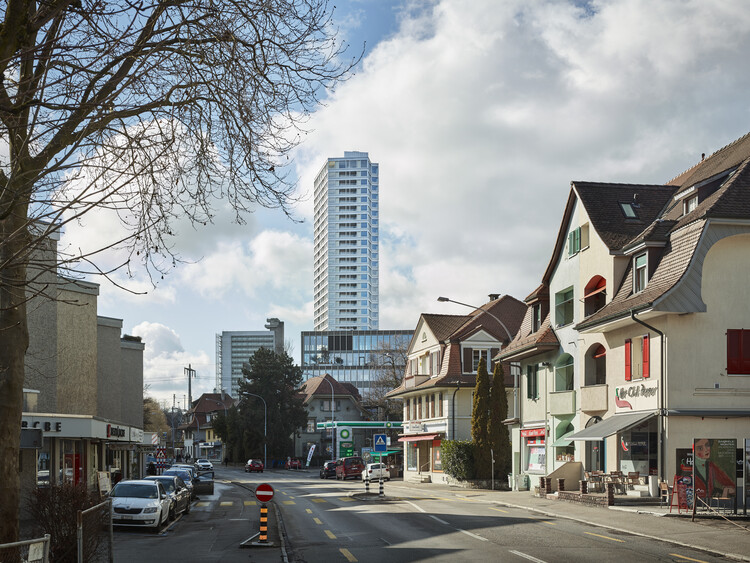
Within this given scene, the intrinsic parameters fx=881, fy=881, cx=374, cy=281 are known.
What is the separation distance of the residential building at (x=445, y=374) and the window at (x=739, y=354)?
27.7m

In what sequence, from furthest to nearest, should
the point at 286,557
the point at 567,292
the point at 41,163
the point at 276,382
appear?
the point at 276,382 < the point at 567,292 < the point at 286,557 < the point at 41,163

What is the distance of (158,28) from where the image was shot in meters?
9.45

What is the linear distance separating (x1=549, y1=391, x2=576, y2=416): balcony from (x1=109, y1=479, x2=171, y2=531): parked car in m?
17.8

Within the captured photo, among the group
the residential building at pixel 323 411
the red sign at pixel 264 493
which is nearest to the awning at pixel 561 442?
the red sign at pixel 264 493

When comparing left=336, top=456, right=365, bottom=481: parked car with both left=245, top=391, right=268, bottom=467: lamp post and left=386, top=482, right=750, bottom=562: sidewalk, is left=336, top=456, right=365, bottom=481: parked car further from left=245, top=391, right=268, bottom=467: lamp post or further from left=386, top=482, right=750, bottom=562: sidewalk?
left=386, top=482, right=750, bottom=562: sidewalk

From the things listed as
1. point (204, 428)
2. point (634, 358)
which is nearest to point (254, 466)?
point (634, 358)

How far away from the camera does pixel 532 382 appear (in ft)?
142

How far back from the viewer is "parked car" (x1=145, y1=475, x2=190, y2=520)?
29.2 m

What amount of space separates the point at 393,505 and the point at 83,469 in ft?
52.1

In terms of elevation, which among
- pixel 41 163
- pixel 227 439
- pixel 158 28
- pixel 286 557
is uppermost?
pixel 158 28

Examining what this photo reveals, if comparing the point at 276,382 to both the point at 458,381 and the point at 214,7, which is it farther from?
the point at 214,7

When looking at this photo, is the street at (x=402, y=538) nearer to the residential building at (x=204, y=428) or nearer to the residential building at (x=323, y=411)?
the residential building at (x=323, y=411)

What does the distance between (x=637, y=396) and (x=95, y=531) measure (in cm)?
2107

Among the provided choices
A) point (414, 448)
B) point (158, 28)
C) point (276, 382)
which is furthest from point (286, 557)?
point (276, 382)
